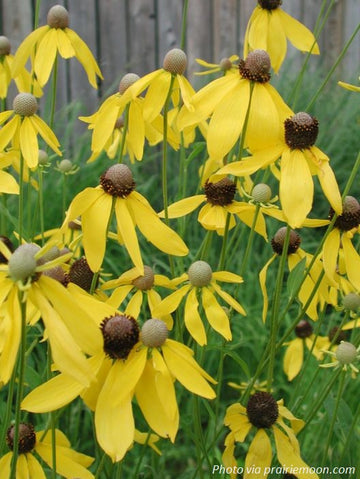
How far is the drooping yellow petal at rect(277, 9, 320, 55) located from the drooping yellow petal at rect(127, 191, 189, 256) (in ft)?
1.50

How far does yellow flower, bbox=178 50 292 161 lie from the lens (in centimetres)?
87

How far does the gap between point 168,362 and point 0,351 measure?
0.58 feet

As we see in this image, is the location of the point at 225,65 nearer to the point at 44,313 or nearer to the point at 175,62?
the point at 175,62

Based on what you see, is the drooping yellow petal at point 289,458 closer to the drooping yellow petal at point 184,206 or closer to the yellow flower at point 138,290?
the yellow flower at point 138,290

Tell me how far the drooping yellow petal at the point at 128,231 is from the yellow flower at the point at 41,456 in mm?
245

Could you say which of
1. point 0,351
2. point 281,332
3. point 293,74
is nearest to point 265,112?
point 0,351

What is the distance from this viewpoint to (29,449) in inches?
35.3

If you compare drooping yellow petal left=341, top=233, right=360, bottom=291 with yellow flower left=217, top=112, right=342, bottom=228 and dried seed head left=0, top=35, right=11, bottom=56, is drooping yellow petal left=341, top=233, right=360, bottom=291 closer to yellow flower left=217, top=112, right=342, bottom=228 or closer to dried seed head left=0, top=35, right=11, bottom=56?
yellow flower left=217, top=112, right=342, bottom=228

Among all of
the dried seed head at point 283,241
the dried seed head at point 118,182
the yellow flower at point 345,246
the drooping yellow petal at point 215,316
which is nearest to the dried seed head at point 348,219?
the yellow flower at point 345,246

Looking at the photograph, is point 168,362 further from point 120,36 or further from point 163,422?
point 120,36

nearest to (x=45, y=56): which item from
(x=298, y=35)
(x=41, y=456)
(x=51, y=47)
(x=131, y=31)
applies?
(x=51, y=47)

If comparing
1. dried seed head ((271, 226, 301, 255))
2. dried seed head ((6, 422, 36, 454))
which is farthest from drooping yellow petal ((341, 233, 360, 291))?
dried seed head ((6, 422, 36, 454))

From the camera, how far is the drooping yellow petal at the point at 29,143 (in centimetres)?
99

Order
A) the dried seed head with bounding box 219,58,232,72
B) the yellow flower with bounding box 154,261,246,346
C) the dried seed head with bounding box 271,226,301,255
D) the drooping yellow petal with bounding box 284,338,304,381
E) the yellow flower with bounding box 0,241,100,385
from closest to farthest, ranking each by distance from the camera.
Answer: the yellow flower with bounding box 0,241,100,385
the yellow flower with bounding box 154,261,246,346
the dried seed head with bounding box 271,226,301,255
the dried seed head with bounding box 219,58,232,72
the drooping yellow petal with bounding box 284,338,304,381
